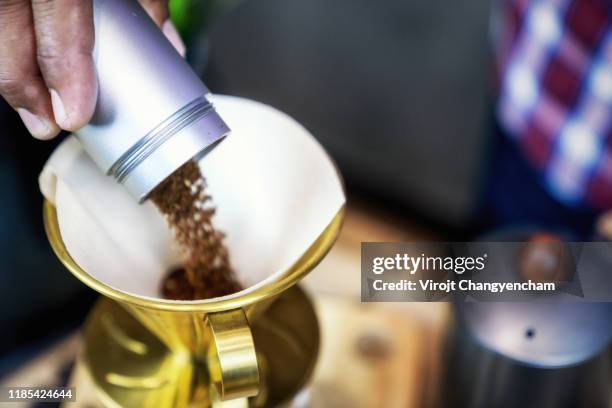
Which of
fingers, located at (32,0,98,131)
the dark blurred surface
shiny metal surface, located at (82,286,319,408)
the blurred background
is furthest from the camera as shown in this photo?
the dark blurred surface

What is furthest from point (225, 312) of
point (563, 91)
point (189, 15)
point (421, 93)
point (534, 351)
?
point (421, 93)

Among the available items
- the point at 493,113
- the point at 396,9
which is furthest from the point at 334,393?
the point at 396,9

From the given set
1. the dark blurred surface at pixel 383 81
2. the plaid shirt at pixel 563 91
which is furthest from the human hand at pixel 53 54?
the dark blurred surface at pixel 383 81

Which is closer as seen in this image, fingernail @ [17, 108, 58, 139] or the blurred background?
fingernail @ [17, 108, 58, 139]

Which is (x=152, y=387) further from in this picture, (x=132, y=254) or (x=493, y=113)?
(x=493, y=113)

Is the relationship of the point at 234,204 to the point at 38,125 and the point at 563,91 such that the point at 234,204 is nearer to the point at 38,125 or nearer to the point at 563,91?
the point at 38,125

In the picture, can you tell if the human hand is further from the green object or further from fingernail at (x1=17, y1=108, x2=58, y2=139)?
the green object

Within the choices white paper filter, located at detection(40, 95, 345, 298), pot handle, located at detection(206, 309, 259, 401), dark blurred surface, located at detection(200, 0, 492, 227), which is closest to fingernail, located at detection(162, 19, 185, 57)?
white paper filter, located at detection(40, 95, 345, 298)
